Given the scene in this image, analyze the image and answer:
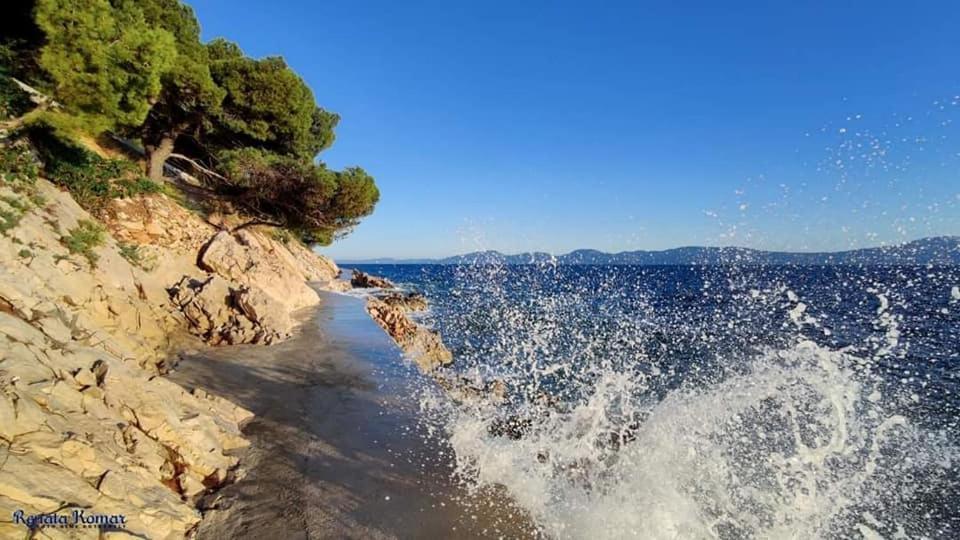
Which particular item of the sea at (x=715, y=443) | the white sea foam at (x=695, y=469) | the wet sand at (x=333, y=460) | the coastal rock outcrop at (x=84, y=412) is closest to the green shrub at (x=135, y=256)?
the coastal rock outcrop at (x=84, y=412)

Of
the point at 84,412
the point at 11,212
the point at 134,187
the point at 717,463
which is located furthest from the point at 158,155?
the point at 717,463

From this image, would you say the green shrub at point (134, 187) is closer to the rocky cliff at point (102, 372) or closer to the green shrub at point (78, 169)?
the green shrub at point (78, 169)

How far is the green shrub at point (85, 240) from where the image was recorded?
7906 mm

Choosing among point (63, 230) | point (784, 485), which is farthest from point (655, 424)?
point (63, 230)

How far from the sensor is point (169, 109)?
62.4 feet

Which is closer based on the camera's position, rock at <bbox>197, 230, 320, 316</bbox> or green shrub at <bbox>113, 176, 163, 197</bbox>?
green shrub at <bbox>113, 176, 163, 197</bbox>

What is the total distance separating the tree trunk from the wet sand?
14277 millimetres

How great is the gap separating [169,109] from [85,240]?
14.1 meters

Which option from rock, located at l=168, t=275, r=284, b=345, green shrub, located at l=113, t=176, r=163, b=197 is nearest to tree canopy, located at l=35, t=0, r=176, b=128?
green shrub, located at l=113, t=176, r=163, b=197

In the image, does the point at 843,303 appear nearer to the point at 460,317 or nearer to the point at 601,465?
the point at 460,317

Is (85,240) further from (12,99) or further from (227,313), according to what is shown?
(12,99)

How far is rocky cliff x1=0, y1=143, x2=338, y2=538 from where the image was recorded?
3.29 meters

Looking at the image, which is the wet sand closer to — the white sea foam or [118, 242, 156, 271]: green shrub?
the white sea foam

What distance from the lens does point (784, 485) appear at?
18.6 feet
